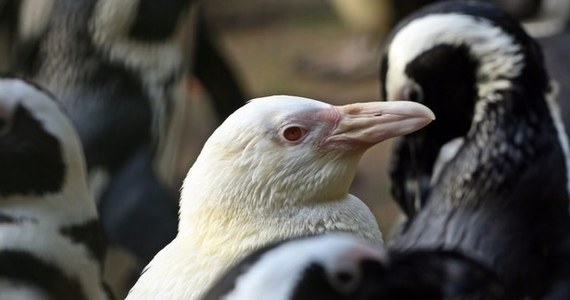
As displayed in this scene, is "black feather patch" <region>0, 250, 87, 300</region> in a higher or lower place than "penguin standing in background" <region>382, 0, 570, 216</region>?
higher

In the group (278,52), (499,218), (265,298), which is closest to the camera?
(265,298)

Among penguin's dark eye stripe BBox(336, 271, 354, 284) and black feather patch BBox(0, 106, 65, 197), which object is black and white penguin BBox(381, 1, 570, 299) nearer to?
black feather patch BBox(0, 106, 65, 197)

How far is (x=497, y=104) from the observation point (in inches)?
160

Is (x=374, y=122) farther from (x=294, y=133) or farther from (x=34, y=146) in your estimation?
(x=34, y=146)

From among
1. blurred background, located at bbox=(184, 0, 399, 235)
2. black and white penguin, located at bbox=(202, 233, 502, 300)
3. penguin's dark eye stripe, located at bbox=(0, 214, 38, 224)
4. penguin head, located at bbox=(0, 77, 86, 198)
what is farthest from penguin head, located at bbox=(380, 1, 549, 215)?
blurred background, located at bbox=(184, 0, 399, 235)

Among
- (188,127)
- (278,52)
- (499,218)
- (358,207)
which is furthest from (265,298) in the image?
(278,52)

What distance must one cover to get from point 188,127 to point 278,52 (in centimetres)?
120

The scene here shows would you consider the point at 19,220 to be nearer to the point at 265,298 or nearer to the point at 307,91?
the point at 265,298

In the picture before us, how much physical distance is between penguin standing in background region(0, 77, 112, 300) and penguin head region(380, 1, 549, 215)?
0.78 metres

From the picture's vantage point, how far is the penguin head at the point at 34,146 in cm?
354

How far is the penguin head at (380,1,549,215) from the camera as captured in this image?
13.2 feet

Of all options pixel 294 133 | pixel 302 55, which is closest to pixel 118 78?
pixel 294 133


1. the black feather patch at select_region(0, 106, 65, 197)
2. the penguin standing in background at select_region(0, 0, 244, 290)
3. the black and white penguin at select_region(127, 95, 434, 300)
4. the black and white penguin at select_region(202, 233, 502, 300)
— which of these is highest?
the black and white penguin at select_region(202, 233, 502, 300)

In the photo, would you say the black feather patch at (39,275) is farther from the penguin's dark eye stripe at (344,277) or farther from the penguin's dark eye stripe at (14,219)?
the penguin's dark eye stripe at (344,277)
